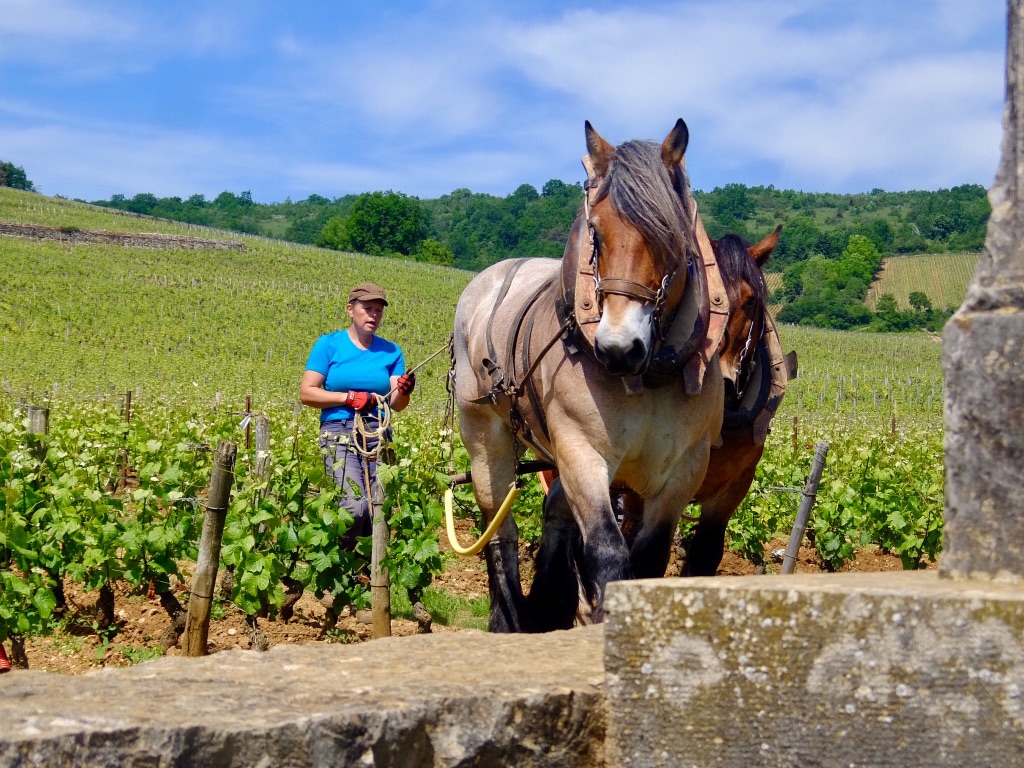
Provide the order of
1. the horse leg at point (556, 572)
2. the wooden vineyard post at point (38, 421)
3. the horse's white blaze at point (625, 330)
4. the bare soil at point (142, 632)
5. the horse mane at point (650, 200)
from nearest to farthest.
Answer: the horse's white blaze at point (625, 330)
the horse mane at point (650, 200)
the horse leg at point (556, 572)
the bare soil at point (142, 632)
the wooden vineyard post at point (38, 421)

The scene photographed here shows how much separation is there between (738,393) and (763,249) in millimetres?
843

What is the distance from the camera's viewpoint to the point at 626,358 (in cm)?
368

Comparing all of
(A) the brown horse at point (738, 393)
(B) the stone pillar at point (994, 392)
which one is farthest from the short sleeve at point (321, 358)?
(B) the stone pillar at point (994, 392)

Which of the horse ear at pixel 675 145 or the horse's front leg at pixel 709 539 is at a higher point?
the horse ear at pixel 675 145

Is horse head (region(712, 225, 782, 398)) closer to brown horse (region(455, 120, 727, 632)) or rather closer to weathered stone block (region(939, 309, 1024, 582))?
brown horse (region(455, 120, 727, 632))

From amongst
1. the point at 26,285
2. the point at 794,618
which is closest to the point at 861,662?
the point at 794,618

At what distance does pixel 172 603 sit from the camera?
6340 millimetres

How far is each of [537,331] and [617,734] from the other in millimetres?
2671

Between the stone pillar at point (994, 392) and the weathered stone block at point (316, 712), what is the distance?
685mm

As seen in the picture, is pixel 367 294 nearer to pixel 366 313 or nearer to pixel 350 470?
Answer: pixel 366 313

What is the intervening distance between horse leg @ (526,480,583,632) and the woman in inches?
62.9

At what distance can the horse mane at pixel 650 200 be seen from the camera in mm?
3865

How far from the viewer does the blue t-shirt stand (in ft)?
21.0

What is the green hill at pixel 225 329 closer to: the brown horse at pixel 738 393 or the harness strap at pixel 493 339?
the harness strap at pixel 493 339
